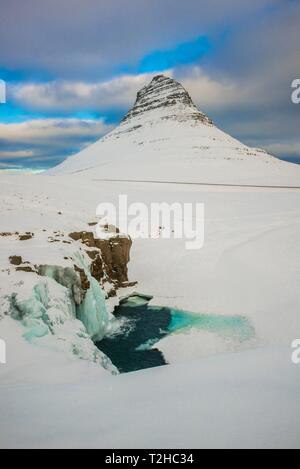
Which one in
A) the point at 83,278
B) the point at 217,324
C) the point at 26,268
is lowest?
the point at 217,324

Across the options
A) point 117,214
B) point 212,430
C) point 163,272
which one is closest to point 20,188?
point 117,214

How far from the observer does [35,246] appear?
15180 millimetres

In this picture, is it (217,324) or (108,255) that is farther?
(108,255)

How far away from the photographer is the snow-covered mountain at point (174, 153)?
2958 inches

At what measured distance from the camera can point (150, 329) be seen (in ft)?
52.0

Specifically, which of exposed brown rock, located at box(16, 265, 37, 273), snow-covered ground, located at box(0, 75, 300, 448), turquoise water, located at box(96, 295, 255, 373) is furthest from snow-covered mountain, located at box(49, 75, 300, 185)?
exposed brown rock, located at box(16, 265, 37, 273)

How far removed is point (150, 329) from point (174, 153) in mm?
84773

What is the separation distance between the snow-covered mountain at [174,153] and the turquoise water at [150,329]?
5290 centimetres

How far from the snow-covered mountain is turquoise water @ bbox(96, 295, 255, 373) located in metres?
52.9

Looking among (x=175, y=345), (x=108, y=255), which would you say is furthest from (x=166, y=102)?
(x=175, y=345)

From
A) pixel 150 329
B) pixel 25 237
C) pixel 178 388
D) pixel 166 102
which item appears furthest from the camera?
pixel 166 102

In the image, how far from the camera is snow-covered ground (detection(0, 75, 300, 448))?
4.00 m

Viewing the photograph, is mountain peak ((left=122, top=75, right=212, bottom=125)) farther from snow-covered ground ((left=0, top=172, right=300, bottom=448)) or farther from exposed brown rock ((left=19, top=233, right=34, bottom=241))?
exposed brown rock ((left=19, top=233, right=34, bottom=241))

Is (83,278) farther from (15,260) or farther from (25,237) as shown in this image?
(25,237)
